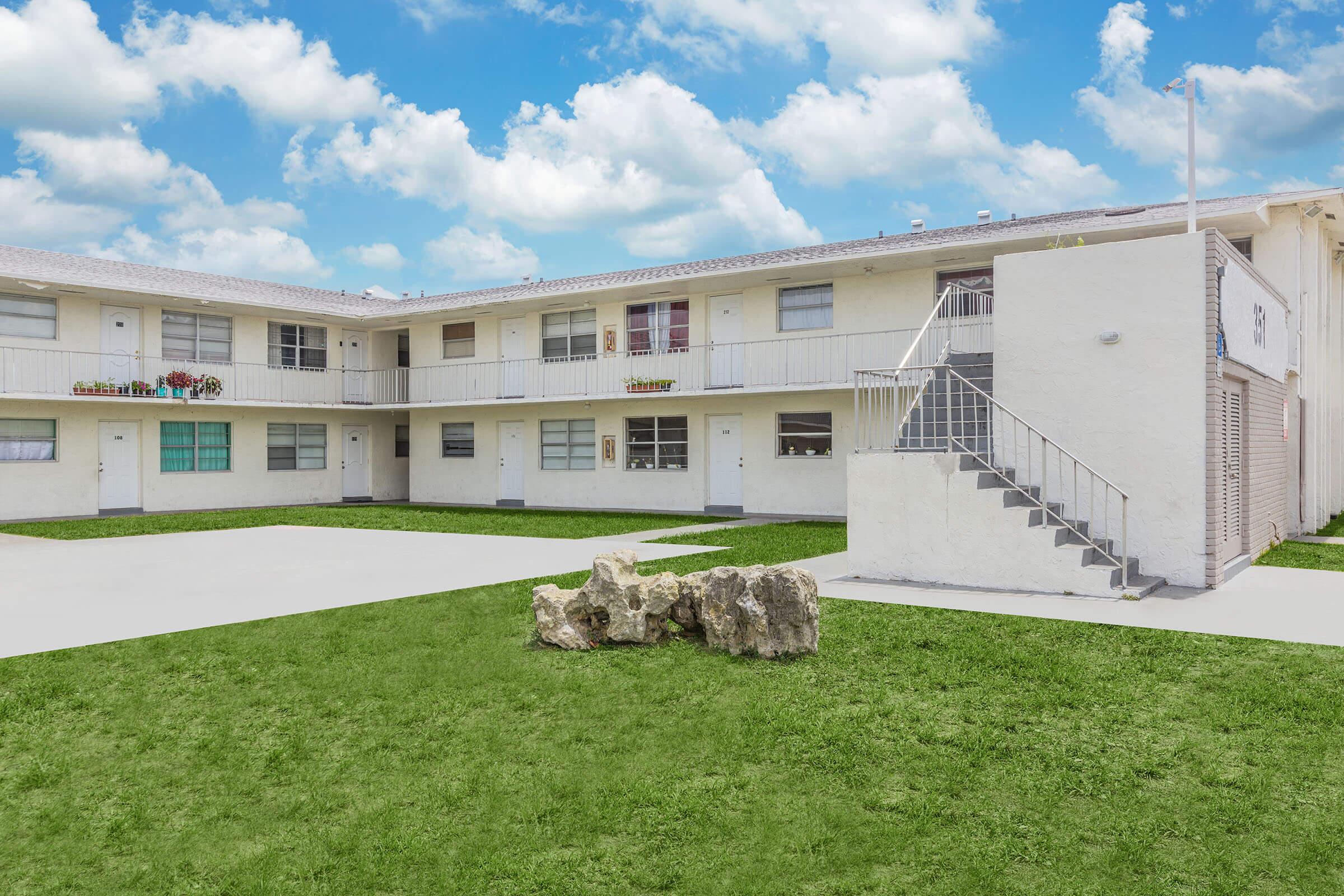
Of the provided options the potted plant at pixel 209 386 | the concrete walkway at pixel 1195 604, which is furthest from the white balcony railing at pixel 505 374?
the concrete walkway at pixel 1195 604

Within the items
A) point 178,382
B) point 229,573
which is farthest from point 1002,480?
point 178,382

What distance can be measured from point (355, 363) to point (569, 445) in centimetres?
815

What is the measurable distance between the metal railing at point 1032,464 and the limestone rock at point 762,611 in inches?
138

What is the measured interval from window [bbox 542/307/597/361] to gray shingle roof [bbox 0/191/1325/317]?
802 mm

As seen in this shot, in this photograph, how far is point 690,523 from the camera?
18.8 m

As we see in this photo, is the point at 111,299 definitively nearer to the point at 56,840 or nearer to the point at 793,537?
the point at 793,537

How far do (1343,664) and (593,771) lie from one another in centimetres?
537

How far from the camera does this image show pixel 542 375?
24406 millimetres

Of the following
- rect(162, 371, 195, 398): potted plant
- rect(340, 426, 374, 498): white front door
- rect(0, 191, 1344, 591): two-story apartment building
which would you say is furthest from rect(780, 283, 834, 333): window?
rect(162, 371, 195, 398): potted plant

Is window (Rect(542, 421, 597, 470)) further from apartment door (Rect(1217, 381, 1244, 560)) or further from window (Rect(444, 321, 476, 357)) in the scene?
apartment door (Rect(1217, 381, 1244, 560))

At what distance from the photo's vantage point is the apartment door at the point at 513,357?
24.9 meters

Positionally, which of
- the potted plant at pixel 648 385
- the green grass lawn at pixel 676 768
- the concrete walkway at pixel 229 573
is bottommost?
the green grass lawn at pixel 676 768

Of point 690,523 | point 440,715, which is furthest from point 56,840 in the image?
point 690,523

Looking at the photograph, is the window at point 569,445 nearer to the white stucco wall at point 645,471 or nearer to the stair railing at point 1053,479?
the white stucco wall at point 645,471
